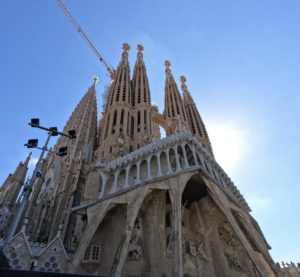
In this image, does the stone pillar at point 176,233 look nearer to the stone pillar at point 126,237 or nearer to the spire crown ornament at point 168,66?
the stone pillar at point 126,237

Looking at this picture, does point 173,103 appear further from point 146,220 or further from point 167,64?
point 146,220

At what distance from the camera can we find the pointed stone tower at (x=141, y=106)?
29312 mm

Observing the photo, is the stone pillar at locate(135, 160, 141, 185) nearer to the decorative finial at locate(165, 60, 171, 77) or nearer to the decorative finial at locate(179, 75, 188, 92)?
the decorative finial at locate(179, 75, 188, 92)

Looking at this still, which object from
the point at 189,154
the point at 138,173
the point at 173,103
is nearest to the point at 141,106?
the point at 173,103

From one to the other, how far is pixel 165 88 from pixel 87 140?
18.3 metres

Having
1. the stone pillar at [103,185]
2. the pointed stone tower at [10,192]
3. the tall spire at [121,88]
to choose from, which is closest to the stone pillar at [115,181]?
the stone pillar at [103,185]

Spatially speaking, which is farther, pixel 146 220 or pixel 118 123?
pixel 118 123

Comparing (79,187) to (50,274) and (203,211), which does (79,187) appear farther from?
(50,274)

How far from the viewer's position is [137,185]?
656 inches

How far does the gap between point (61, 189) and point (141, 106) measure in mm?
15394

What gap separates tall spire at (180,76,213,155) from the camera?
34375 millimetres

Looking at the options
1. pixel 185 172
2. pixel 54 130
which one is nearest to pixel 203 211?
pixel 185 172

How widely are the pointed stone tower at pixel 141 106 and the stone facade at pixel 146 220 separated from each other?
31.9 inches

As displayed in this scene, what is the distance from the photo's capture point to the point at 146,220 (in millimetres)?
17516
